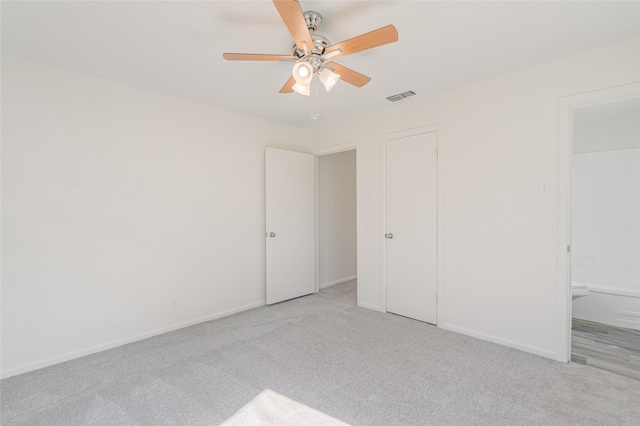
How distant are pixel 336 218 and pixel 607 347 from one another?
11.2 ft

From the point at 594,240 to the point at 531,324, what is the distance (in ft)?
6.52

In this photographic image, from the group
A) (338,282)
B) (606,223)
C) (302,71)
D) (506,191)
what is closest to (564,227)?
(506,191)

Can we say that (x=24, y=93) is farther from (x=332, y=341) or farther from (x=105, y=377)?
(x=332, y=341)

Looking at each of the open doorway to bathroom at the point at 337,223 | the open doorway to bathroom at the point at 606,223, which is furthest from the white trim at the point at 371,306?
the open doorway to bathroom at the point at 606,223

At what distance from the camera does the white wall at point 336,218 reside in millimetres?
4762

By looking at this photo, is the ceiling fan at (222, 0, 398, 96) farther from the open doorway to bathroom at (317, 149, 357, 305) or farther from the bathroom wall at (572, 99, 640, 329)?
the bathroom wall at (572, 99, 640, 329)

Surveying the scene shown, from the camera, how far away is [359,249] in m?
3.90

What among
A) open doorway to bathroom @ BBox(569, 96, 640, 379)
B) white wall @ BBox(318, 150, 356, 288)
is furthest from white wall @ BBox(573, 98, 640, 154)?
white wall @ BBox(318, 150, 356, 288)

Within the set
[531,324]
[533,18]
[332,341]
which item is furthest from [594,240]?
[332,341]

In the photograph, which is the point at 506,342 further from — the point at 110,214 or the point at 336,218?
the point at 110,214

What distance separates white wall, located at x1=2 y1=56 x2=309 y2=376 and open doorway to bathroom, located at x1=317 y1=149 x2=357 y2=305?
1.33m

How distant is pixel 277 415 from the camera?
6.02ft

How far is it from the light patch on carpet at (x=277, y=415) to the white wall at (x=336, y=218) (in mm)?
2799

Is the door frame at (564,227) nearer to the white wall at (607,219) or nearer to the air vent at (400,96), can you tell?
the air vent at (400,96)
